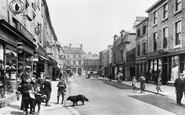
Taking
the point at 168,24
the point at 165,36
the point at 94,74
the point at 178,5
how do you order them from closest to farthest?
the point at 178,5, the point at 168,24, the point at 165,36, the point at 94,74

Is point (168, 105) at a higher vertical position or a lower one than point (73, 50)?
lower

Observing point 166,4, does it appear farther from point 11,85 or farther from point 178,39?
point 11,85

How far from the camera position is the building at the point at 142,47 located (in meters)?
31.3

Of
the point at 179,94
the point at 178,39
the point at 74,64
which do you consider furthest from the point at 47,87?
the point at 74,64

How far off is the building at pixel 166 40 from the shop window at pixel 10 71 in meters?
14.7

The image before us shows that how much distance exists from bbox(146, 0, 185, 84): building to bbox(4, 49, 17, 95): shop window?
48.2 feet

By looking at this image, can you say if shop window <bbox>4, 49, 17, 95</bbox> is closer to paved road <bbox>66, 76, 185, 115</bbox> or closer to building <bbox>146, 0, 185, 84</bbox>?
paved road <bbox>66, 76, 185, 115</bbox>

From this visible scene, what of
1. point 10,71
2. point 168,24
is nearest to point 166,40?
point 168,24

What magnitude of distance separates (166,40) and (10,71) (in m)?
17.8

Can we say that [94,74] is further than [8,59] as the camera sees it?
Yes

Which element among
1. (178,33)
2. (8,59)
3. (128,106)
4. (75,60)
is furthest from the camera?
(75,60)

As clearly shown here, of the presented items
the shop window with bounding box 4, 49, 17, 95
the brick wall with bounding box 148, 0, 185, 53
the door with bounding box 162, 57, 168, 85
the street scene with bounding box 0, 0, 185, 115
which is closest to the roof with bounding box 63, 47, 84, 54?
the street scene with bounding box 0, 0, 185, 115

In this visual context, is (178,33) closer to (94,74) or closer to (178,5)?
(178,5)

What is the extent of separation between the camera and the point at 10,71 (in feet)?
39.9
